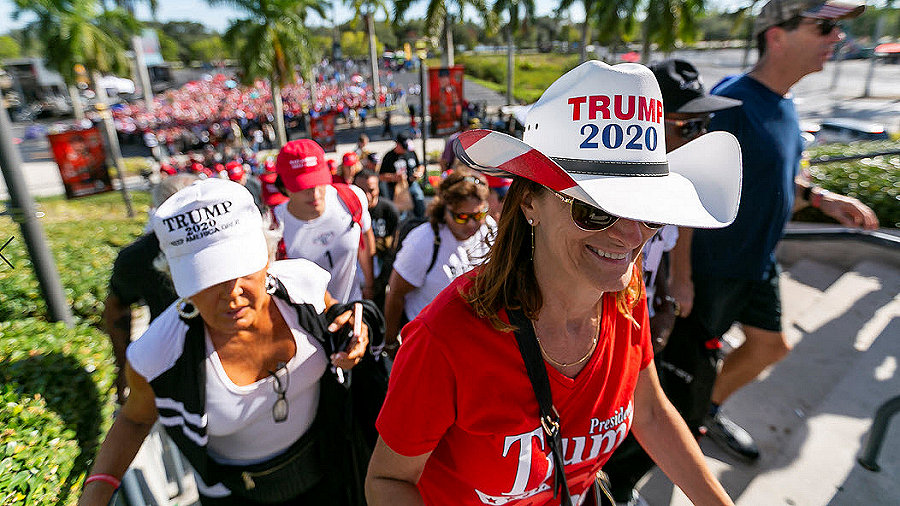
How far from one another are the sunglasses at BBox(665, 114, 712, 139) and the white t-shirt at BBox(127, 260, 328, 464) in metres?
2.05

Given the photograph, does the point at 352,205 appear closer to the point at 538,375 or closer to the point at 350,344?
the point at 350,344

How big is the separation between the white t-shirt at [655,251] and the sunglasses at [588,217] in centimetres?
156

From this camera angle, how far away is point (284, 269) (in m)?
2.05

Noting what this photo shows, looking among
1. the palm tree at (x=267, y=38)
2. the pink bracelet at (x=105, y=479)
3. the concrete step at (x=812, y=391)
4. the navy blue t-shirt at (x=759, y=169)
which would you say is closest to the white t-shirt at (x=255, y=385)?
the pink bracelet at (x=105, y=479)

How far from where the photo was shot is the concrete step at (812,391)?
296 centimetres

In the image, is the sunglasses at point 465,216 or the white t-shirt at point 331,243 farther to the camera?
the white t-shirt at point 331,243

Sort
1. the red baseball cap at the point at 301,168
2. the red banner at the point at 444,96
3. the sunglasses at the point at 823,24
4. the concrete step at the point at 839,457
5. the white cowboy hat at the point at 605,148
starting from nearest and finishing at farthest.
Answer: the white cowboy hat at the point at 605,148, the sunglasses at the point at 823,24, the concrete step at the point at 839,457, the red baseball cap at the point at 301,168, the red banner at the point at 444,96

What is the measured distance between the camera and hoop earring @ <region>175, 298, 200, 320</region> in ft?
5.79

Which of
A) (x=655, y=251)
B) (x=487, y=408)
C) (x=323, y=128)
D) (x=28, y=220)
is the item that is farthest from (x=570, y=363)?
(x=323, y=128)

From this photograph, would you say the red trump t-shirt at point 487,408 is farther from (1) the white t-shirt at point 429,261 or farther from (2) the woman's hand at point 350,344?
(1) the white t-shirt at point 429,261

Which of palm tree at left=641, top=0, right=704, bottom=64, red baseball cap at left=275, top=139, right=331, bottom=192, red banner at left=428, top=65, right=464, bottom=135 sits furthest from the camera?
palm tree at left=641, top=0, right=704, bottom=64

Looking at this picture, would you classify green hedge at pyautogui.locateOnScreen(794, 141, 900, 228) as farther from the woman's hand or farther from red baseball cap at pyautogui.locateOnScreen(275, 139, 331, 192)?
the woman's hand

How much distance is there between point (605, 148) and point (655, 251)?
1716 millimetres

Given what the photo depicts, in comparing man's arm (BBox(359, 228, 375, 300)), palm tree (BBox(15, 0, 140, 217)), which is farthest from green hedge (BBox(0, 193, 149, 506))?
palm tree (BBox(15, 0, 140, 217))
